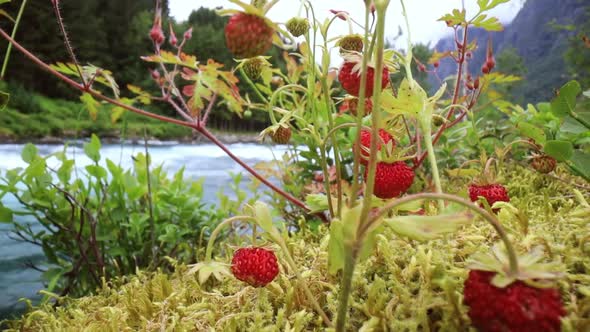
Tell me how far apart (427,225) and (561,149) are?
381 mm

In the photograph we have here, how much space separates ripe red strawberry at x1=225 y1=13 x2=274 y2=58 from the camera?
324 mm

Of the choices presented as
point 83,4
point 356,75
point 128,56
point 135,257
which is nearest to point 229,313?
point 356,75

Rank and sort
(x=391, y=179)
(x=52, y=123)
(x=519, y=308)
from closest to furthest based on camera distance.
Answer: (x=519, y=308) → (x=391, y=179) → (x=52, y=123)

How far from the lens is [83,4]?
20.6m

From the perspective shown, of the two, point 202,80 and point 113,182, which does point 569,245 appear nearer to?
point 202,80

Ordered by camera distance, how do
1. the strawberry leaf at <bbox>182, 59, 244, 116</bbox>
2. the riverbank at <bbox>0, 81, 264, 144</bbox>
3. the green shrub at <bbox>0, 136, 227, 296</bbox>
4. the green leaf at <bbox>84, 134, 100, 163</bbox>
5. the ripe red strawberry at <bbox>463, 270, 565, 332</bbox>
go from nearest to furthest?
the ripe red strawberry at <bbox>463, 270, 565, 332</bbox> < the strawberry leaf at <bbox>182, 59, 244, 116</bbox> < the green shrub at <bbox>0, 136, 227, 296</bbox> < the green leaf at <bbox>84, 134, 100, 163</bbox> < the riverbank at <bbox>0, 81, 264, 144</bbox>

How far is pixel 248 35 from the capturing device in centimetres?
32

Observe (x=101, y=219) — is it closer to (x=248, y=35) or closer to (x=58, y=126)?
(x=248, y=35)

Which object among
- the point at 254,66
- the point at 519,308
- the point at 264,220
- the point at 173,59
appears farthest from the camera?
the point at 173,59

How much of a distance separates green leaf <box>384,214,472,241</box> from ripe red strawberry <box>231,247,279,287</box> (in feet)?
0.55

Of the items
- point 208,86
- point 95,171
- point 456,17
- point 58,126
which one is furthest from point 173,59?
point 58,126

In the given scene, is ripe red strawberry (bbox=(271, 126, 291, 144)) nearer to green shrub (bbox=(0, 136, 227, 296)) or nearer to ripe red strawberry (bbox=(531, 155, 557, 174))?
ripe red strawberry (bbox=(531, 155, 557, 174))

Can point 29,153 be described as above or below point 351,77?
below

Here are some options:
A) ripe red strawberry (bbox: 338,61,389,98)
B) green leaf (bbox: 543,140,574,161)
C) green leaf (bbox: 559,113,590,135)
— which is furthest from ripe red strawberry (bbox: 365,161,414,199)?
green leaf (bbox: 559,113,590,135)
